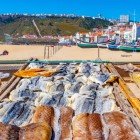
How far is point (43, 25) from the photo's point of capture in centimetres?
14462

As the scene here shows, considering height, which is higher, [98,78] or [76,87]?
[98,78]

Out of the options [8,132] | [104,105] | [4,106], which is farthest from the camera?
[104,105]

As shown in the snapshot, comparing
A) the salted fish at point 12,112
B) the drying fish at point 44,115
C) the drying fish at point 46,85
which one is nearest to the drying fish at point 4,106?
the salted fish at point 12,112

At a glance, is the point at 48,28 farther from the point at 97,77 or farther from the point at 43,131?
the point at 43,131

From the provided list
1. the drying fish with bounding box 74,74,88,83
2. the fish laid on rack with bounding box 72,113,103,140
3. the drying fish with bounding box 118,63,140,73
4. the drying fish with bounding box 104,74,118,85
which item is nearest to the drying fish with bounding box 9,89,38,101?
the fish laid on rack with bounding box 72,113,103,140

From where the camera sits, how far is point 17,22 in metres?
153

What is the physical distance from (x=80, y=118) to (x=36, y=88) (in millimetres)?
6742

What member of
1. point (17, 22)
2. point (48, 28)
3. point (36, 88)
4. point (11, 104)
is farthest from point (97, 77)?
point (17, 22)

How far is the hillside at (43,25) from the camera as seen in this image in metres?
134

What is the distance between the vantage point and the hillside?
133500mm

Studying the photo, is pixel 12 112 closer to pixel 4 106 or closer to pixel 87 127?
pixel 4 106

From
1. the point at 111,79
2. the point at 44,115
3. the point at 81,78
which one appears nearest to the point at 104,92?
the point at 111,79

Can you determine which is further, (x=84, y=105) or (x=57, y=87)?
(x=57, y=87)

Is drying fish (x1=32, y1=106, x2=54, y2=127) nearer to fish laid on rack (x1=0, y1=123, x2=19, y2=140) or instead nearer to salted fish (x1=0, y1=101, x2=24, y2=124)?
salted fish (x1=0, y1=101, x2=24, y2=124)
